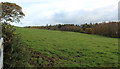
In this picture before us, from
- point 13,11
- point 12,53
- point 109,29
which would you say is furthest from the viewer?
point 109,29

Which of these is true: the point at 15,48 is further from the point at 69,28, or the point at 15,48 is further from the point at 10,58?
the point at 69,28

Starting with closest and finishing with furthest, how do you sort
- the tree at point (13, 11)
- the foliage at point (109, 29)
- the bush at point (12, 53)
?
the bush at point (12, 53) < the tree at point (13, 11) < the foliage at point (109, 29)

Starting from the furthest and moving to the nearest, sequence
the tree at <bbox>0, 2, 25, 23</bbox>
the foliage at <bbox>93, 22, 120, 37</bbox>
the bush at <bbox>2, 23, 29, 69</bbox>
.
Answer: the foliage at <bbox>93, 22, 120, 37</bbox> < the tree at <bbox>0, 2, 25, 23</bbox> < the bush at <bbox>2, 23, 29, 69</bbox>

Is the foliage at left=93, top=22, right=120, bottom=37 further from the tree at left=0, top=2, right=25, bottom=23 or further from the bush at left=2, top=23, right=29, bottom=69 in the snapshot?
the bush at left=2, top=23, right=29, bottom=69

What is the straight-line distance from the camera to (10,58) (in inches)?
164

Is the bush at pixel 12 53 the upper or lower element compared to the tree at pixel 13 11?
lower

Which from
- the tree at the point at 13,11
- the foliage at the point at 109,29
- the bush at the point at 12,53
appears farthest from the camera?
the foliage at the point at 109,29

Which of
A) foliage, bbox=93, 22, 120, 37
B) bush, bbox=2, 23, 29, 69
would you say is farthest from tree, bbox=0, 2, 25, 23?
foliage, bbox=93, 22, 120, 37

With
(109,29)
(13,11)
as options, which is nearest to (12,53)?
(13,11)

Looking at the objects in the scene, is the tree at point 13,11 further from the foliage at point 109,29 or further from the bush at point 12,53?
the foliage at point 109,29

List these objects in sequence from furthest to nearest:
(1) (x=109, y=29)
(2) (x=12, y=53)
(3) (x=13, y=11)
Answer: (1) (x=109, y=29), (3) (x=13, y=11), (2) (x=12, y=53)

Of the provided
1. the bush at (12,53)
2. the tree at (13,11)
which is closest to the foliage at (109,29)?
the tree at (13,11)

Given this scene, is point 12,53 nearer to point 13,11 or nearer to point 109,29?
point 13,11

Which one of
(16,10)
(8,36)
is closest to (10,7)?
(16,10)
